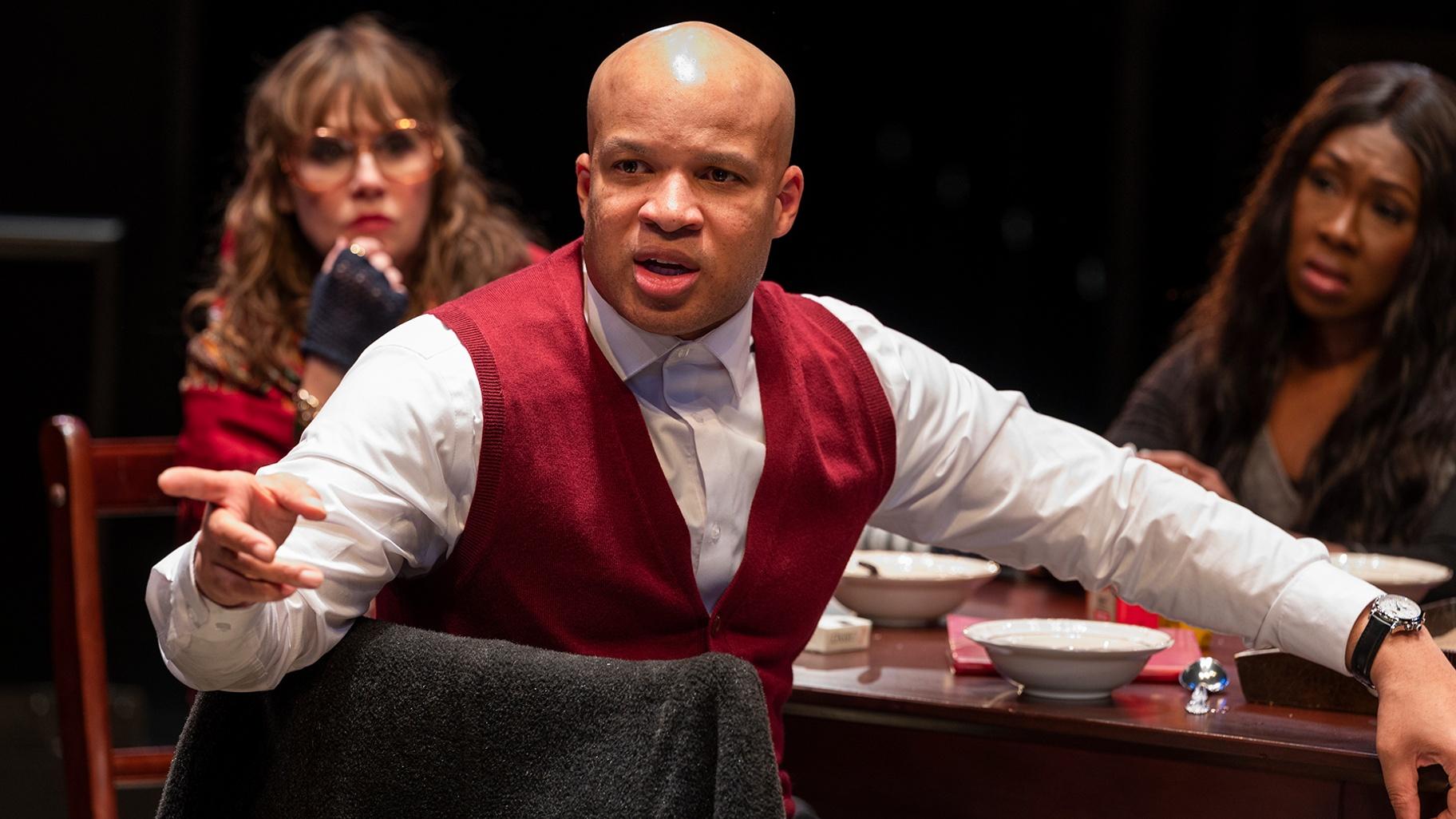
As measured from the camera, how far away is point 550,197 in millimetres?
4035

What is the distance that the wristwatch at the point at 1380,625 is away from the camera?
1546 mm

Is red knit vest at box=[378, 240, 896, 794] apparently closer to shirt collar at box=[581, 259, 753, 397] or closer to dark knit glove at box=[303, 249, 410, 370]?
shirt collar at box=[581, 259, 753, 397]

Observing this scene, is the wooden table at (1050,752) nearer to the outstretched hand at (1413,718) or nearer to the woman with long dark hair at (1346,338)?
the outstretched hand at (1413,718)

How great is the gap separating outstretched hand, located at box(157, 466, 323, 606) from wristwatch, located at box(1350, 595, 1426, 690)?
981mm

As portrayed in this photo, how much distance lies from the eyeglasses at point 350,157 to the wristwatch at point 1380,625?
1721mm

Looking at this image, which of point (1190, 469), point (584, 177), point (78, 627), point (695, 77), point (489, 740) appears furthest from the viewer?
point (1190, 469)

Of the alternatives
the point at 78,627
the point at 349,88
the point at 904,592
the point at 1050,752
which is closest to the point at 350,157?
the point at 349,88

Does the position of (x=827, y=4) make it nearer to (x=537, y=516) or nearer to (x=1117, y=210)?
(x=1117, y=210)

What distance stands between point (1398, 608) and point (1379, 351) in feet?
4.65

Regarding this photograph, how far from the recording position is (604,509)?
1.48 metres

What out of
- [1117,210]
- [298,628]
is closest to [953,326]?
[1117,210]

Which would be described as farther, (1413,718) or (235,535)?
(1413,718)

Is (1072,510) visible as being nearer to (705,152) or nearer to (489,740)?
(705,152)

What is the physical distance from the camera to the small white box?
1.91 m
